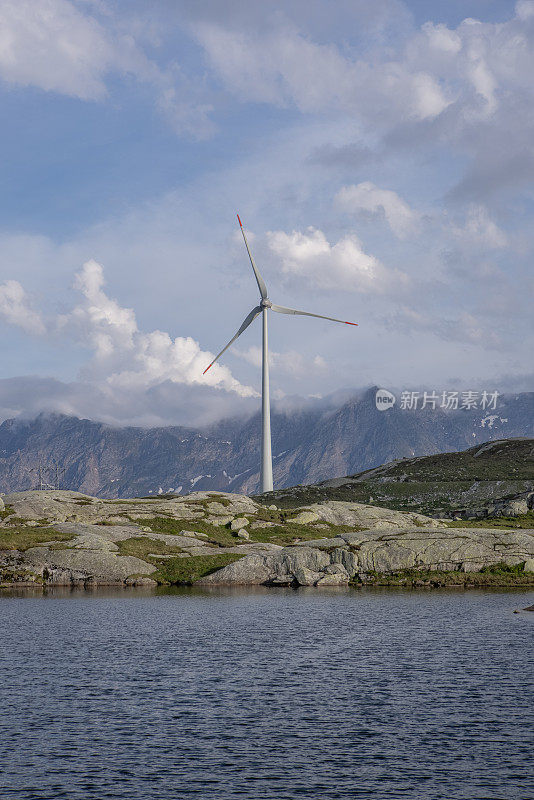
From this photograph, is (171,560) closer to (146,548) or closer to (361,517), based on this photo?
(146,548)

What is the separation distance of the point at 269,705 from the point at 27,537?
101050 mm

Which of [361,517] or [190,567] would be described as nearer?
[190,567]

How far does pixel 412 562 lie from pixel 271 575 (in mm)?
23543

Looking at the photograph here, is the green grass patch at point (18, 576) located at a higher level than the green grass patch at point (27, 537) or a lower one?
lower

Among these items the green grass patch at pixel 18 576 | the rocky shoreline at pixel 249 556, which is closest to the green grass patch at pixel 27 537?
the rocky shoreline at pixel 249 556

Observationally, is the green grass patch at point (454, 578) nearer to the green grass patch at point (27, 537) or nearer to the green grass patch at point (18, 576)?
the green grass patch at point (18, 576)

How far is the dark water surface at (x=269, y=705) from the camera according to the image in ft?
109

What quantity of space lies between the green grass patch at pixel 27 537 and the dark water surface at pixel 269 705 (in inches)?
1812

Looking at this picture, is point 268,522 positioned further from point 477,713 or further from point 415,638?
point 477,713

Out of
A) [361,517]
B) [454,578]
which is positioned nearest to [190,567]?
[454,578]

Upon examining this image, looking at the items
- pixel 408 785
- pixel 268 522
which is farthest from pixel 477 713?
pixel 268 522

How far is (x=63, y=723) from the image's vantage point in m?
42.9

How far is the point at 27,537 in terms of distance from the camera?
450 ft

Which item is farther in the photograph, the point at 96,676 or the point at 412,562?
the point at 412,562
